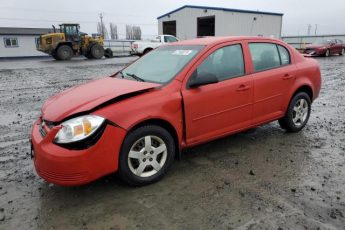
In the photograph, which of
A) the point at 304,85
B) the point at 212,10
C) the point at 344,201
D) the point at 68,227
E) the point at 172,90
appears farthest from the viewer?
the point at 212,10

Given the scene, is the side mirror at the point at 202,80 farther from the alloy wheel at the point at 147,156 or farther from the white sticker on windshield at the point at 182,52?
the alloy wheel at the point at 147,156

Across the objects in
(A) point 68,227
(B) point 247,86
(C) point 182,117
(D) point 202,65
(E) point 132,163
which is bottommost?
(A) point 68,227

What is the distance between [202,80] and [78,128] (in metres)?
1.56

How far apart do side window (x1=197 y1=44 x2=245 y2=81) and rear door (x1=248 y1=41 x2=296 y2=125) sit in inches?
10.0

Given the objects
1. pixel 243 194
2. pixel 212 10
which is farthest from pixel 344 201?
pixel 212 10

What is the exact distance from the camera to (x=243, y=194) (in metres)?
3.36

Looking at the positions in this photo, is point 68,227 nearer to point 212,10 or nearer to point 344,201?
point 344,201

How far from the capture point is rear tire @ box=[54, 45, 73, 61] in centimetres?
2434

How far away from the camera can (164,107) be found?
3570mm

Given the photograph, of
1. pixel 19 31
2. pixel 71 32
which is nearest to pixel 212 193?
pixel 71 32

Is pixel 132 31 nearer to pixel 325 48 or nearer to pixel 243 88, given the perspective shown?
pixel 325 48

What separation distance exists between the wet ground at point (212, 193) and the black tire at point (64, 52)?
68.1 ft

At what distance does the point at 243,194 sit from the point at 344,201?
101cm

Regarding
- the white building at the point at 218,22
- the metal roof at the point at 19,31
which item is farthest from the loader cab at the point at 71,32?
the white building at the point at 218,22
